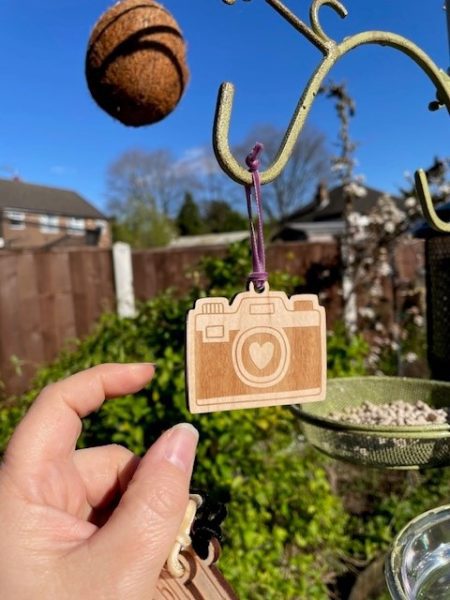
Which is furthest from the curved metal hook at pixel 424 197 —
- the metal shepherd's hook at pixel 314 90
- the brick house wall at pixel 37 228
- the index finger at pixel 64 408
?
the brick house wall at pixel 37 228

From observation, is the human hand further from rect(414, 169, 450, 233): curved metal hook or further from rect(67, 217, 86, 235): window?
rect(67, 217, 86, 235): window

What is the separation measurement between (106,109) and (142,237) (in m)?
14.6

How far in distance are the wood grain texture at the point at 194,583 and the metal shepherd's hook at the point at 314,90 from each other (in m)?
0.45

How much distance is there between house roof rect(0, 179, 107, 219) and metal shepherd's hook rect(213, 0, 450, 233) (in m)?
1.00

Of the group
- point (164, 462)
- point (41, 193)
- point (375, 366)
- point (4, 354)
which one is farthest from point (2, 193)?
point (375, 366)

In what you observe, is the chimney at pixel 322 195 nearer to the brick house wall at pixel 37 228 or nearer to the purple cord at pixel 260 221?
the brick house wall at pixel 37 228

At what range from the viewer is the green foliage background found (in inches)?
68.2

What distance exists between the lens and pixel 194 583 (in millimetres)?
628

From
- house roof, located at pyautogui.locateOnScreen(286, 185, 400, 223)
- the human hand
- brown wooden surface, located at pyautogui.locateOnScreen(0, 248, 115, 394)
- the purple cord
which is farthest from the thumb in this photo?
house roof, located at pyautogui.locateOnScreen(286, 185, 400, 223)

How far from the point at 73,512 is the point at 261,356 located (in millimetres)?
318

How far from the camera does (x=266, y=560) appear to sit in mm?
1751

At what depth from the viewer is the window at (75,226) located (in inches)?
133

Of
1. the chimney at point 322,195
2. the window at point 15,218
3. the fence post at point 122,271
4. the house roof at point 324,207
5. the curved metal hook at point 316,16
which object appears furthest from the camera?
the house roof at point 324,207

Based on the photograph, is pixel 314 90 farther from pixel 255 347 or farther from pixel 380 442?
pixel 380 442
